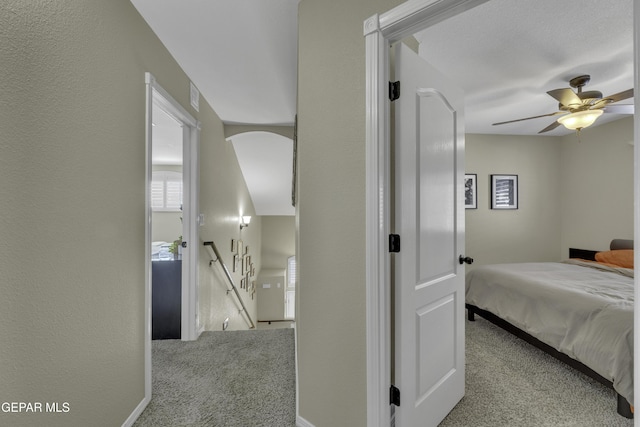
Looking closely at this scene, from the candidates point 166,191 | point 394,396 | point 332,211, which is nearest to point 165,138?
point 166,191

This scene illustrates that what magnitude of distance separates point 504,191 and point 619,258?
159 cm

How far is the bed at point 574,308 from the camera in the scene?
1794 mm

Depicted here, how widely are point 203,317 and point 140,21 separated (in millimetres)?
2587

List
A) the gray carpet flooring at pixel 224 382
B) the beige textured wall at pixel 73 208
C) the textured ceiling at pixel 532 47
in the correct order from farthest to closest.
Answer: the textured ceiling at pixel 532 47 → the gray carpet flooring at pixel 224 382 → the beige textured wall at pixel 73 208

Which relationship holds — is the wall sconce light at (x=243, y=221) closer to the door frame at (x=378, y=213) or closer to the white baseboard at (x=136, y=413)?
the white baseboard at (x=136, y=413)

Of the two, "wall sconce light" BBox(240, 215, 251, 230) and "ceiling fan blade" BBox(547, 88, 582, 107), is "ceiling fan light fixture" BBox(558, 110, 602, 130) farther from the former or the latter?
"wall sconce light" BBox(240, 215, 251, 230)

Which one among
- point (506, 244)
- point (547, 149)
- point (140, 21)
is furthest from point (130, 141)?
point (547, 149)

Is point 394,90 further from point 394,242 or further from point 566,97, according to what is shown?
point 566,97

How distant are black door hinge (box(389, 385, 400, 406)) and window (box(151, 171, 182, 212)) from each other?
5340 mm

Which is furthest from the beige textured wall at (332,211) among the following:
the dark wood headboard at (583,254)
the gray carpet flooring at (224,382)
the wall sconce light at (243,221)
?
the dark wood headboard at (583,254)

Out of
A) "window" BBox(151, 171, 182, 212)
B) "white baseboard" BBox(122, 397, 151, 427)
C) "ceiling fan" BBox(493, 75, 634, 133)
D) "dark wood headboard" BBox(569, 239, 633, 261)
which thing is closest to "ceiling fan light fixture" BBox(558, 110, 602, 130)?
"ceiling fan" BBox(493, 75, 634, 133)

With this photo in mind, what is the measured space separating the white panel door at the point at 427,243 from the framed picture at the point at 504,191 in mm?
3179

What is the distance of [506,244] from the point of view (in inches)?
177

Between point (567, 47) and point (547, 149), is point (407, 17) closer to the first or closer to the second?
point (567, 47)
